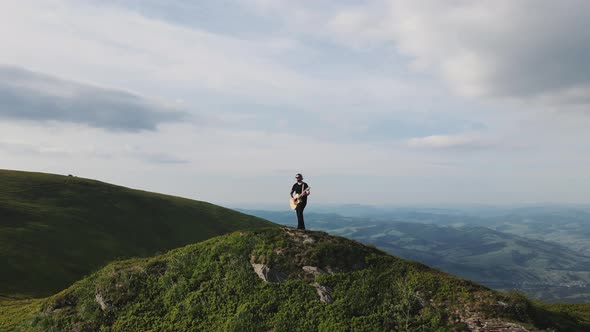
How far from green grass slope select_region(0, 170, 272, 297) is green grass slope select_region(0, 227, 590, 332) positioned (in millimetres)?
15662

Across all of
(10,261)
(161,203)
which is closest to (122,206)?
(161,203)

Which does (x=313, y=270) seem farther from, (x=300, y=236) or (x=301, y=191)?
(x=301, y=191)

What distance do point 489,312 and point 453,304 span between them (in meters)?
1.67

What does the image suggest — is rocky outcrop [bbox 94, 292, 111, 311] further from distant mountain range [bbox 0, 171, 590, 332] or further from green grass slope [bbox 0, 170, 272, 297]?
green grass slope [bbox 0, 170, 272, 297]

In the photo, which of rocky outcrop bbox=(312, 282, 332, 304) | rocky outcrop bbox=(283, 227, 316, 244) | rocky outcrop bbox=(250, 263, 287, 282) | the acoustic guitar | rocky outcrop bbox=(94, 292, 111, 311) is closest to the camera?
rocky outcrop bbox=(312, 282, 332, 304)

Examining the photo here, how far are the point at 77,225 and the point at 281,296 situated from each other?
7861cm

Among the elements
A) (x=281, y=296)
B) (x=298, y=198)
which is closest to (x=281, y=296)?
(x=281, y=296)

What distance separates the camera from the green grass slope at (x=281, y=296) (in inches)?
721

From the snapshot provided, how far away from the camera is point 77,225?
81.5 meters

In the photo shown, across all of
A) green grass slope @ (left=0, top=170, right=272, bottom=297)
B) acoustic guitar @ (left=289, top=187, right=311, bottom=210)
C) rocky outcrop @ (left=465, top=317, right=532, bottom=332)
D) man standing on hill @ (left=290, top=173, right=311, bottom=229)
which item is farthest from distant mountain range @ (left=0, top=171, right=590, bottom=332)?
green grass slope @ (left=0, top=170, right=272, bottom=297)

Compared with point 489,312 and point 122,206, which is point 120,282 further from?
point 122,206

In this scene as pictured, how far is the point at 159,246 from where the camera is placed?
8869cm

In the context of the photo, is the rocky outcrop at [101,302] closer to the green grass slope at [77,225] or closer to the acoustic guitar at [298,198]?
the acoustic guitar at [298,198]

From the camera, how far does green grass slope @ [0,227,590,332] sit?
18312 mm
